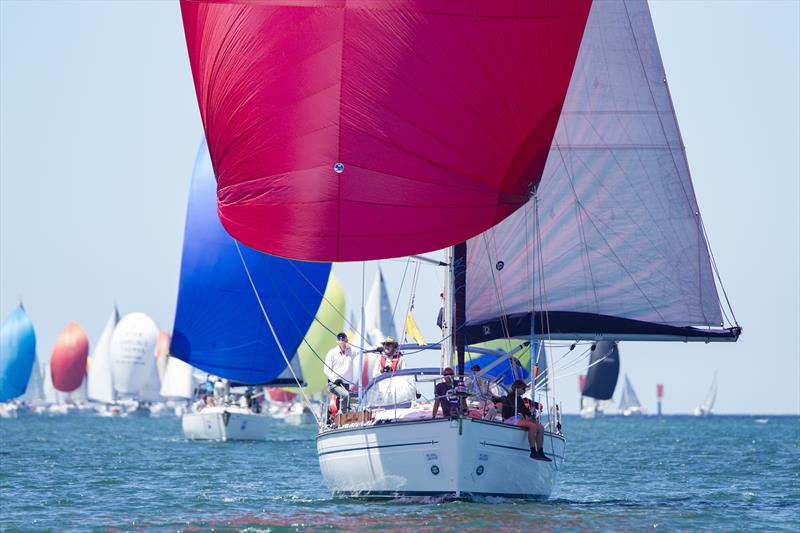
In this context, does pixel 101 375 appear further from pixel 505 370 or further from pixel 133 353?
pixel 505 370

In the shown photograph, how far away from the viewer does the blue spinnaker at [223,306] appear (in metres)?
41.0

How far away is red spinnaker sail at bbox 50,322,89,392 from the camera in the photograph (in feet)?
381

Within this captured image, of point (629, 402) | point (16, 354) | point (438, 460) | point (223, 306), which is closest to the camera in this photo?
point (438, 460)

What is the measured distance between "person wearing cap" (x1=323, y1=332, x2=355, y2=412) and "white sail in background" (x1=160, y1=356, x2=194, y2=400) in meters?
95.1

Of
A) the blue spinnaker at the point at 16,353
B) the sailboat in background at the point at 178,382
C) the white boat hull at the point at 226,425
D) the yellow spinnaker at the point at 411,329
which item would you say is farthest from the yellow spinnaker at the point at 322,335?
the sailboat in background at the point at 178,382

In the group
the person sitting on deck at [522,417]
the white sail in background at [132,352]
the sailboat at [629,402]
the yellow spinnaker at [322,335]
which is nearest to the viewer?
the person sitting on deck at [522,417]

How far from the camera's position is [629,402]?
18050cm

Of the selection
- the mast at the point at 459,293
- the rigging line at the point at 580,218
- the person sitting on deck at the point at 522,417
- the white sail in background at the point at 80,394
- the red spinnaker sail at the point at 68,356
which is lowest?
the person sitting on deck at the point at 522,417

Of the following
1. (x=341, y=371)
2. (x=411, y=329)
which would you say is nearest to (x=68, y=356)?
(x=411, y=329)

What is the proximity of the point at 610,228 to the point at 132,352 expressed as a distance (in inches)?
3448

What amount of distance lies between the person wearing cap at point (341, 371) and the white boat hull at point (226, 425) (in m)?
27.6

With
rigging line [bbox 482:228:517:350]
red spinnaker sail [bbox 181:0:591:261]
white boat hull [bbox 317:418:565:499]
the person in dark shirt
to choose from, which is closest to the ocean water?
white boat hull [bbox 317:418:565:499]

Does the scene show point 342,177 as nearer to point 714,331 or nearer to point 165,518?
point 165,518

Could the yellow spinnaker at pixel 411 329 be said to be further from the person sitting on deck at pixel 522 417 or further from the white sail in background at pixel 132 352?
the white sail in background at pixel 132 352
